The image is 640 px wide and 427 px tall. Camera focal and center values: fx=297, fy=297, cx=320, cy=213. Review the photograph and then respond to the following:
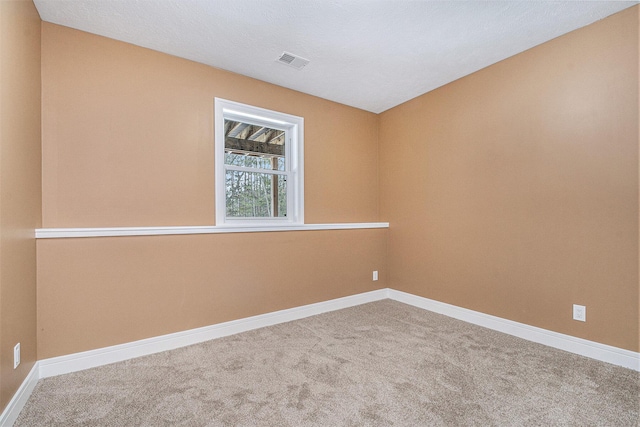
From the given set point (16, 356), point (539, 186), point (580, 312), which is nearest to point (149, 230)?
point (16, 356)

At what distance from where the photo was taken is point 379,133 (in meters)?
4.07

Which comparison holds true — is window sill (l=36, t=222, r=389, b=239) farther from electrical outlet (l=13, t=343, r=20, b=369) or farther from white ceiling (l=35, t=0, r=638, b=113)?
white ceiling (l=35, t=0, r=638, b=113)

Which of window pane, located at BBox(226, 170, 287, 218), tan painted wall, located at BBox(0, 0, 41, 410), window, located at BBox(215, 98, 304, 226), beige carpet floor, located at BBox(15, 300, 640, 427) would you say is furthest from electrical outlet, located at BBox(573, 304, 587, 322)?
tan painted wall, located at BBox(0, 0, 41, 410)

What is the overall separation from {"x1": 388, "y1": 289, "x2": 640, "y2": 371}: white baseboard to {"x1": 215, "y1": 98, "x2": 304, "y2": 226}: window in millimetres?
1854

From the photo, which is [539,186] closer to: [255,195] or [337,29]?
[337,29]

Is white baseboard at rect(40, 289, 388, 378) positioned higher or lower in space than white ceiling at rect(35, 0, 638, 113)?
lower

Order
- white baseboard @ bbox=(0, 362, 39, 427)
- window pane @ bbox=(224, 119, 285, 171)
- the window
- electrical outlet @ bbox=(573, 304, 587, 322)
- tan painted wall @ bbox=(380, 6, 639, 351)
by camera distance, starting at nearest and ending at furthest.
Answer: white baseboard @ bbox=(0, 362, 39, 427) → tan painted wall @ bbox=(380, 6, 639, 351) → electrical outlet @ bbox=(573, 304, 587, 322) → the window → window pane @ bbox=(224, 119, 285, 171)

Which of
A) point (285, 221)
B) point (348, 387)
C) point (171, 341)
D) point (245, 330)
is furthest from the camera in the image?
point (285, 221)

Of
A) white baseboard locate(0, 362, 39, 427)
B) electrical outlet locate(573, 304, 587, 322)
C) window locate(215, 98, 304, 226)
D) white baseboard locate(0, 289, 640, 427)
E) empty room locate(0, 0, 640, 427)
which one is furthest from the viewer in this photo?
window locate(215, 98, 304, 226)

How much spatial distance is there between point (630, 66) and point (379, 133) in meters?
2.42

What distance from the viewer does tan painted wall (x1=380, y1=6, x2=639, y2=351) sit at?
2102 mm

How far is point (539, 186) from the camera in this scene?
2.51 metres

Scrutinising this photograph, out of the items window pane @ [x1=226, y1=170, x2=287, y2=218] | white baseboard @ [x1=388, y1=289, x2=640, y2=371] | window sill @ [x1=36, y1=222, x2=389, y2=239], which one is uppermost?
window pane @ [x1=226, y1=170, x2=287, y2=218]

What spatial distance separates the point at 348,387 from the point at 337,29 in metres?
2.53
